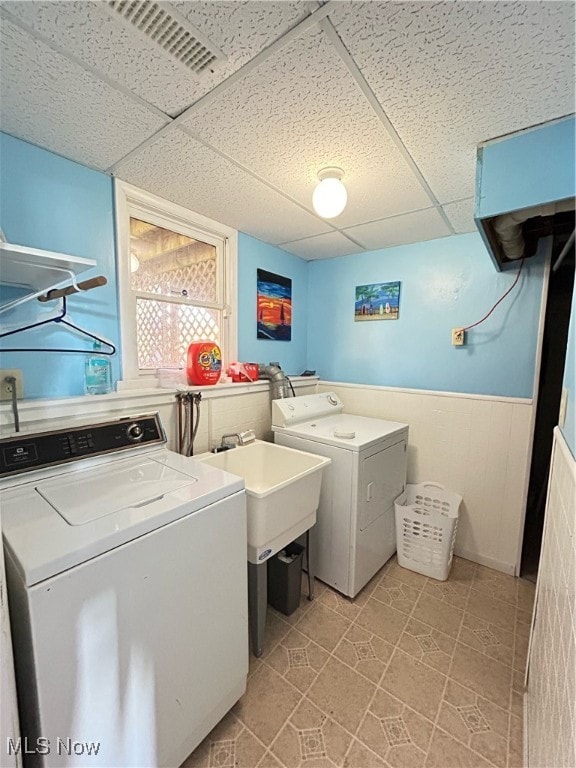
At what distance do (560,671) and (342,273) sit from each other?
8.26 feet

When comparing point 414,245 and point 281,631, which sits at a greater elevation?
point 414,245

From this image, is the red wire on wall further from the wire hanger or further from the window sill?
the wire hanger

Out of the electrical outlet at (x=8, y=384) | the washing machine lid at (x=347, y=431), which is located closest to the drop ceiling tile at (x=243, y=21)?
the electrical outlet at (x=8, y=384)

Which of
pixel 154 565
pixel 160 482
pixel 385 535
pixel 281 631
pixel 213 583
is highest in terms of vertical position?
pixel 160 482

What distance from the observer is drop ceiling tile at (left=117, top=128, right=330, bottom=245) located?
134 centimetres

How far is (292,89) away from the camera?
3.29 feet

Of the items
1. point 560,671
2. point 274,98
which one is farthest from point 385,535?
point 274,98

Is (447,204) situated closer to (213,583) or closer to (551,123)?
(551,123)

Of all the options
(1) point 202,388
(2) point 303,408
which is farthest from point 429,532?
(1) point 202,388

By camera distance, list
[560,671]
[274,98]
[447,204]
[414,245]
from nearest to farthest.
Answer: [560,671]
[274,98]
[447,204]
[414,245]

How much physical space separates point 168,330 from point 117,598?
4.67 ft

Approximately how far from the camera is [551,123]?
3.67ft

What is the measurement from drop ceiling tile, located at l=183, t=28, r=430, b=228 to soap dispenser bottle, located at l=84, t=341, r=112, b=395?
105cm

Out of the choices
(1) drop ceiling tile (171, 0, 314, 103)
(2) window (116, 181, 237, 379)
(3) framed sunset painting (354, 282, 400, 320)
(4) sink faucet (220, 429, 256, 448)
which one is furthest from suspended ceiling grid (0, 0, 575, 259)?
(4) sink faucet (220, 429, 256, 448)
